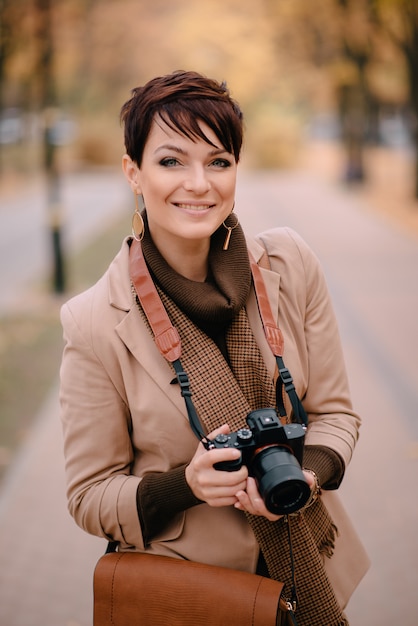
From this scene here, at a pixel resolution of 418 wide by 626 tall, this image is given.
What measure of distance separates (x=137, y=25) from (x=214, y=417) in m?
19.3

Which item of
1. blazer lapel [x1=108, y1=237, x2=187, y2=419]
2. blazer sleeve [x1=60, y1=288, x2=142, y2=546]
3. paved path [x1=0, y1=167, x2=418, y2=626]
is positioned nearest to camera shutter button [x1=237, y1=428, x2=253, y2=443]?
blazer lapel [x1=108, y1=237, x2=187, y2=419]

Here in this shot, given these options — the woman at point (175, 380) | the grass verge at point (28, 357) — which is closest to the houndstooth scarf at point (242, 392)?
the woman at point (175, 380)

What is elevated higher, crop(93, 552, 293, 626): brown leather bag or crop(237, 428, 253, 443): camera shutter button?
crop(237, 428, 253, 443): camera shutter button

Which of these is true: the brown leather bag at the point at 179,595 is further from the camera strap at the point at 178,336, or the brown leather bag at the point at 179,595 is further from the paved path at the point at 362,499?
the paved path at the point at 362,499

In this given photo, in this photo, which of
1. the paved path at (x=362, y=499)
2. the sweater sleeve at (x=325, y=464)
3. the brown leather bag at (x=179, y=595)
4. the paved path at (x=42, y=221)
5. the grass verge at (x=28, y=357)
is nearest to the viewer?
the brown leather bag at (x=179, y=595)

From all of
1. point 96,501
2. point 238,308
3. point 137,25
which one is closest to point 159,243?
point 238,308

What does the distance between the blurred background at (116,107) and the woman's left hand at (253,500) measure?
2038 millimetres

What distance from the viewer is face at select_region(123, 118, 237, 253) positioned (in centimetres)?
178

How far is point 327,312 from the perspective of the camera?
204cm

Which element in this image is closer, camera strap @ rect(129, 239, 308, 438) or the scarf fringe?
camera strap @ rect(129, 239, 308, 438)

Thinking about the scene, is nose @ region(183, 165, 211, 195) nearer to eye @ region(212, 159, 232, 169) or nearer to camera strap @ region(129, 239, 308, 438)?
eye @ region(212, 159, 232, 169)

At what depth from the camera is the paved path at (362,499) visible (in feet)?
11.2

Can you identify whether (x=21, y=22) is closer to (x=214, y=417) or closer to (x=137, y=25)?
(x=137, y=25)

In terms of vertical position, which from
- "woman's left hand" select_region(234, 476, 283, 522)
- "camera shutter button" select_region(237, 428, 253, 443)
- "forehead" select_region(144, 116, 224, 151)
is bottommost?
"woman's left hand" select_region(234, 476, 283, 522)
